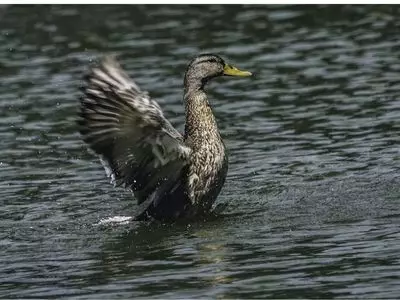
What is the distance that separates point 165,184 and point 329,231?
1617 mm

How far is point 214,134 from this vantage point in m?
11.5

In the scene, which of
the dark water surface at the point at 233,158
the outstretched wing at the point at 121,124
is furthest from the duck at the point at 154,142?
the dark water surface at the point at 233,158

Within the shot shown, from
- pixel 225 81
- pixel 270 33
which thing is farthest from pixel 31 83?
A: pixel 270 33

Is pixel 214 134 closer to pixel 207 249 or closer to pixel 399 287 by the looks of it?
pixel 207 249

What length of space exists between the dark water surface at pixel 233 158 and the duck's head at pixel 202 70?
114 cm

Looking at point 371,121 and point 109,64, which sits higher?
point 109,64

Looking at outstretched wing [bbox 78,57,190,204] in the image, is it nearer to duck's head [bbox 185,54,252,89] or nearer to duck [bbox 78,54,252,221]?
duck [bbox 78,54,252,221]

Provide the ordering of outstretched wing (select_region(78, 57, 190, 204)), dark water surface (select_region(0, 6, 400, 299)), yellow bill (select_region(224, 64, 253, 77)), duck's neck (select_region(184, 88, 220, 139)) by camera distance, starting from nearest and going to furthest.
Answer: dark water surface (select_region(0, 6, 400, 299)) → outstretched wing (select_region(78, 57, 190, 204)) → duck's neck (select_region(184, 88, 220, 139)) → yellow bill (select_region(224, 64, 253, 77))

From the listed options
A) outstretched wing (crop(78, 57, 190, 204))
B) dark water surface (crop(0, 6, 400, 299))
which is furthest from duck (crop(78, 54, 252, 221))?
dark water surface (crop(0, 6, 400, 299))

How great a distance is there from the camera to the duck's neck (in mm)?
11516

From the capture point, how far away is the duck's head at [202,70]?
11773mm

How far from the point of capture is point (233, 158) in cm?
1364

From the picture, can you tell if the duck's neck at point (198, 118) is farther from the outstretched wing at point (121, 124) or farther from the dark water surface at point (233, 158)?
the dark water surface at point (233, 158)

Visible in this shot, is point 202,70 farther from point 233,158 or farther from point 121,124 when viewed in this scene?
point 233,158
